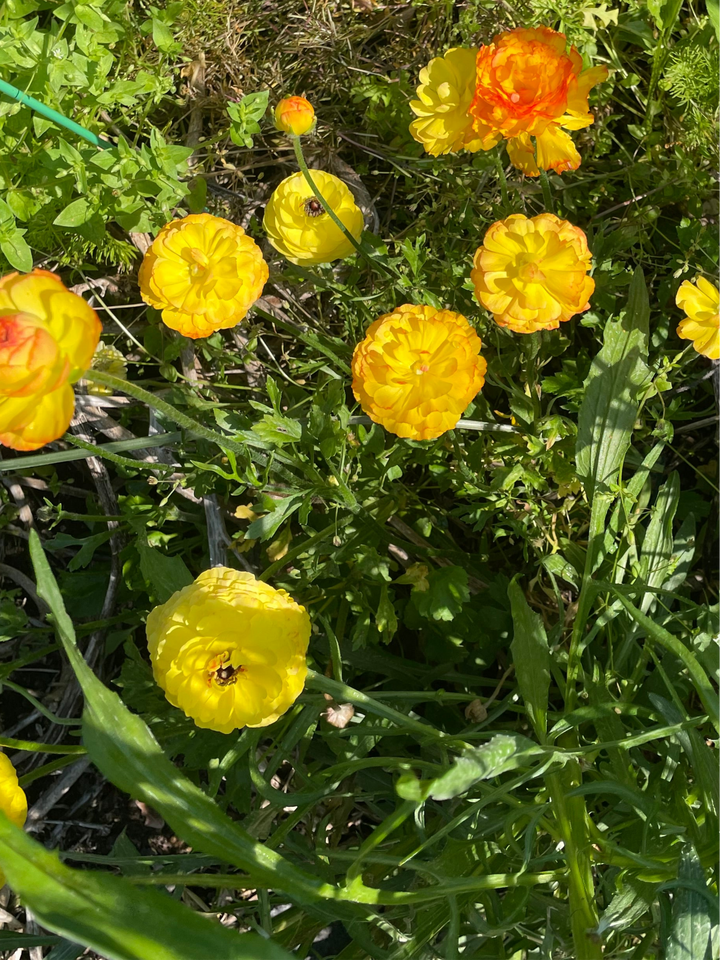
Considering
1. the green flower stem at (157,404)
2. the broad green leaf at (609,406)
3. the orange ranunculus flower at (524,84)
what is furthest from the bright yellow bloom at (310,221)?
the broad green leaf at (609,406)

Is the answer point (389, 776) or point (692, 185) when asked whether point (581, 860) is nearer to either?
point (389, 776)

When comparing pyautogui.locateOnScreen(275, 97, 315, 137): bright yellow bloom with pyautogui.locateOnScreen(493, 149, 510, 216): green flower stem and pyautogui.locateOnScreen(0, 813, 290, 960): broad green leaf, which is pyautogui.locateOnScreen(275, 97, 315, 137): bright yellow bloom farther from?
pyautogui.locateOnScreen(0, 813, 290, 960): broad green leaf

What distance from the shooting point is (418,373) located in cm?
104

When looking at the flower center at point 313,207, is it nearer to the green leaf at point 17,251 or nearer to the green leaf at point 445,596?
the green leaf at point 17,251

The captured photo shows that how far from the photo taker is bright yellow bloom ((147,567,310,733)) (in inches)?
38.0

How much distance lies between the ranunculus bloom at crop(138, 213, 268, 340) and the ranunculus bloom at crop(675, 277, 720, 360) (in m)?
0.64

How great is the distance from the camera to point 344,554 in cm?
138

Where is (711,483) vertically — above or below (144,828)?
above

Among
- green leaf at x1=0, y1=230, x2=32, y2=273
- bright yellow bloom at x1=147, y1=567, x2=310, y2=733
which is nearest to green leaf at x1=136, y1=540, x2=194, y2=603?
bright yellow bloom at x1=147, y1=567, x2=310, y2=733

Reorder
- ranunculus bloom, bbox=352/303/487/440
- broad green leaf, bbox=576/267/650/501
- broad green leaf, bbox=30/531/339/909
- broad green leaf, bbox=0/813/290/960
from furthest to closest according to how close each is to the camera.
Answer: broad green leaf, bbox=576/267/650/501 → ranunculus bloom, bbox=352/303/487/440 → broad green leaf, bbox=30/531/339/909 → broad green leaf, bbox=0/813/290/960

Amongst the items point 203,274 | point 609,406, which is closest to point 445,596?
point 609,406

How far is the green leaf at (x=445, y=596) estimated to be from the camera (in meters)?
1.34

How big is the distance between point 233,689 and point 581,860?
1.65 ft

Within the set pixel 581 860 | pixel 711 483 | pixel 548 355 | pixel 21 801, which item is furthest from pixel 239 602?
pixel 711 483
